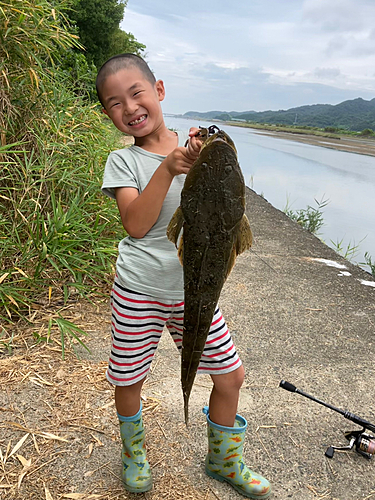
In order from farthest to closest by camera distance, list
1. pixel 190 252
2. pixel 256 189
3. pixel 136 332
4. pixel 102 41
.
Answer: pixel 102 41 < pixel 256 189 < pixel 136 332 < pixel 190 252

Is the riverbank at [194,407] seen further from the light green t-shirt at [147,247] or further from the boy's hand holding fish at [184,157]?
the boy's hand holding fish at [184,157]

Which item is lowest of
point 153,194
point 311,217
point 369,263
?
point 369,263

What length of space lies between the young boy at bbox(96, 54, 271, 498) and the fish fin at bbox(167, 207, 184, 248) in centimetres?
19

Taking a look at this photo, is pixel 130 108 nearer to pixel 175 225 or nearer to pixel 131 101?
pixel 131 101

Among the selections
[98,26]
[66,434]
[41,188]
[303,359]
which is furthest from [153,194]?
[98,26]

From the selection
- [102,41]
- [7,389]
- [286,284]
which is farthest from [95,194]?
[102,41]

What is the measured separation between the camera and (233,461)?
6.59 feet

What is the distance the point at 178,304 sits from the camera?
1.83 meters

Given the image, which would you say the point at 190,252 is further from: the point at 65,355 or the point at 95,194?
the point at 95,194

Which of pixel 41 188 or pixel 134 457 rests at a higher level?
pixel 41 188

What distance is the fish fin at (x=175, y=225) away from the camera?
→ 1466 mm

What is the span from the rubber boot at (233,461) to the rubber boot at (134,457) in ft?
1.13

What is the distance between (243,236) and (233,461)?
4.04 ft

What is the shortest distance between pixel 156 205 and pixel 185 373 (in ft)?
2.32
